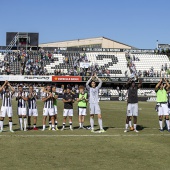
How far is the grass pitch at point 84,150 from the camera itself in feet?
33.8

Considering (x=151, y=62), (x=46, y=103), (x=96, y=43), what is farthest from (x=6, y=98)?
(x=96, y=43)

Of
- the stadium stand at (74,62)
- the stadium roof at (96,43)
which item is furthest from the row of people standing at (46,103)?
the stadium roof at (96,43)

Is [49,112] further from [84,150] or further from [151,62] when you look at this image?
[151,62]

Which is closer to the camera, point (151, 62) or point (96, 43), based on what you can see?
point (151, 62)

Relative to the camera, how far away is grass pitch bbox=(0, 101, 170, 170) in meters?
10.3

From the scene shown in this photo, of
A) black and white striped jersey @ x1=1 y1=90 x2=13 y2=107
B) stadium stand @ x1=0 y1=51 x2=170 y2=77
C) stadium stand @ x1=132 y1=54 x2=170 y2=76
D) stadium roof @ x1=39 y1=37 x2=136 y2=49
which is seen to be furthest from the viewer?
stadium roof @ x1=39 y1=37 x2=136 y2=49

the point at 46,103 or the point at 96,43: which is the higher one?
the point at 96,43

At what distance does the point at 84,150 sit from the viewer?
12.4m

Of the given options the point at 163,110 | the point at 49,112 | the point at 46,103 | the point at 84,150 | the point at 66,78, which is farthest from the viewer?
the point at 66,78

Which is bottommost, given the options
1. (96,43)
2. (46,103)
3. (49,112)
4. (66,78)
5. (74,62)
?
(49,112)

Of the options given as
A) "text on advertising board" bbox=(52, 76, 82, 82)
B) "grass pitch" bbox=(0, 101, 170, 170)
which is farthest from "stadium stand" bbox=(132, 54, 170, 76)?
"grass pitch" bbox=(0, 101, 170, 170)


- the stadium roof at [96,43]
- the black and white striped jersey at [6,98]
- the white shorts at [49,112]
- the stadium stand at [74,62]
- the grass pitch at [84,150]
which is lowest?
the grass pitch at [84,150]

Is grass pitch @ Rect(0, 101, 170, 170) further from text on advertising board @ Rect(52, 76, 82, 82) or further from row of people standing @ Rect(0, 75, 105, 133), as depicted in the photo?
text on advertising board @ Rect(52, 76, 82, 82)

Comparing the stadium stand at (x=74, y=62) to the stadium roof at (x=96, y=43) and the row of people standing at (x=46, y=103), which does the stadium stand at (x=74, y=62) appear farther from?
the row of people standing at (x=46, y=103)
